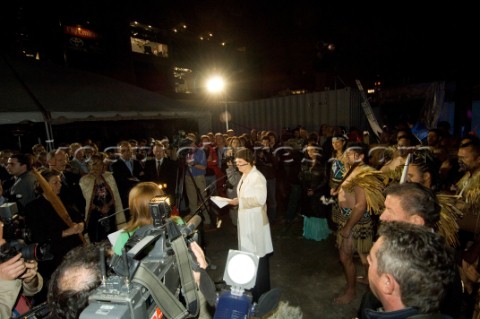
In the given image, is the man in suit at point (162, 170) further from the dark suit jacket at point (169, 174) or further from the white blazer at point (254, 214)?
the white blazer at point (254, 214)

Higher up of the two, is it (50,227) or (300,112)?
(300,112)

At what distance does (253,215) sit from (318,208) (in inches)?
95.2

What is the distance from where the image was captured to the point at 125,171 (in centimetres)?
595

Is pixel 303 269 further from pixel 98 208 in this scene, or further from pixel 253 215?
pixel 98 208

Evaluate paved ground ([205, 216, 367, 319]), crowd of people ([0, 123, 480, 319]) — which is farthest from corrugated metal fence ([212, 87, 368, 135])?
paved ground ([205, 216, 367, 319])

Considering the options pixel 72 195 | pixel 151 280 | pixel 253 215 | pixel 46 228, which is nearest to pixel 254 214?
pixel 253 215

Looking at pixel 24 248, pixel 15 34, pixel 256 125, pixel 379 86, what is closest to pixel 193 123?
pixel 256 125

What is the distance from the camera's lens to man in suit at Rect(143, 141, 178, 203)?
6.19m

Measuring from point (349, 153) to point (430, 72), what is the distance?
11.6 meters

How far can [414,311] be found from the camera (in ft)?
4.28

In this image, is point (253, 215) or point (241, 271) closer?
point (241, 271)

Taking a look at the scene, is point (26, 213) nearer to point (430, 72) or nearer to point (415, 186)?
point (415, 186)

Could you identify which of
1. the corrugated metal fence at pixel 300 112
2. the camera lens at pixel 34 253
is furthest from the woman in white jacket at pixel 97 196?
the corrugated metal fence at pixel 300 112

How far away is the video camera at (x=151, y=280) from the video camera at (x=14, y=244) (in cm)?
108
